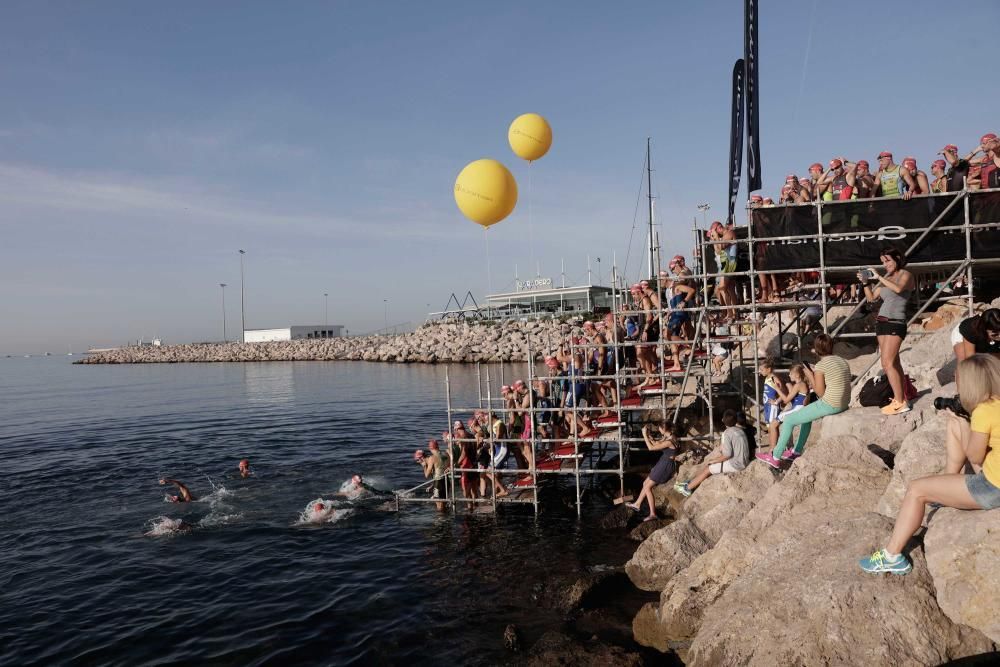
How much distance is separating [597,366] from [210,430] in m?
22.1

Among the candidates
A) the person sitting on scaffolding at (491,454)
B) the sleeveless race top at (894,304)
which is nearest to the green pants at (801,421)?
the sleeveless race top at (894,304)

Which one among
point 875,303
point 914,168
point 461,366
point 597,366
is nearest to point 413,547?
point 597,366

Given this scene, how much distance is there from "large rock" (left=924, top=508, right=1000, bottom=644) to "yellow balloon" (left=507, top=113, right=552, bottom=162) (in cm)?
1262

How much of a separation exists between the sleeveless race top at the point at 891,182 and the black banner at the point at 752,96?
2915 millimetres

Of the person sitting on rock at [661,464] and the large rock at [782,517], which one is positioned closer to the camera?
the large rock at [782,517]

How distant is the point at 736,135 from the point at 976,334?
11.9 meters

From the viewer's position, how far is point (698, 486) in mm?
12133

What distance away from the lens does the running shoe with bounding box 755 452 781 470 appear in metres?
10.5

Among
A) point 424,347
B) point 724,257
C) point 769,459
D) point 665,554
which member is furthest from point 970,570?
point 424,347

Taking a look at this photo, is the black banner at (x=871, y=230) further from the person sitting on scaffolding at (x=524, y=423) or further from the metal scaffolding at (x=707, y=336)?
the person sitting on scaffolding at (x=524, y=423)

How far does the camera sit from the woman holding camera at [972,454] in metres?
5.31

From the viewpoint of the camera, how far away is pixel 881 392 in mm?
9766

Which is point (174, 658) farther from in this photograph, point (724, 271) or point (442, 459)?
point (724, 271)

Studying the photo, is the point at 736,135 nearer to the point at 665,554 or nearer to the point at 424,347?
the point at 665,554
